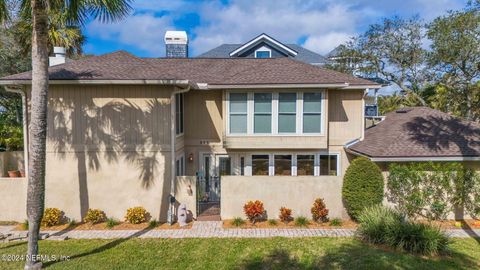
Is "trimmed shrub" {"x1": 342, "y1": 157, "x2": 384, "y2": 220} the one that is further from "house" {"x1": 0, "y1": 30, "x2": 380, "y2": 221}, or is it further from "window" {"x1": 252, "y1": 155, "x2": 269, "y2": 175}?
"window" {"x1": 252, "y1": 155, "x2": 269, "y2": 175}

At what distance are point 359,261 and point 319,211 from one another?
136 inches

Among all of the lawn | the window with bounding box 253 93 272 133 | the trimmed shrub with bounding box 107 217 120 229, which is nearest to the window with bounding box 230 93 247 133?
the window with bounding box 253 93 272 133

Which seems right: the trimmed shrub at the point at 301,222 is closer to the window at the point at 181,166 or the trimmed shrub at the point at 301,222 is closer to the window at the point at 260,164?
the window at the point at 260,164

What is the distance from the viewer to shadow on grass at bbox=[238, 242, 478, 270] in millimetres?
7641

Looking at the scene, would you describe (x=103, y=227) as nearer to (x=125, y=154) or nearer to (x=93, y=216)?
(x=93, y=216)

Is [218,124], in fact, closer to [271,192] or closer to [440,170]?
[271,192]

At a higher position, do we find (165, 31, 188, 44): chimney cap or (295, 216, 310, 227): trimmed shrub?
(165, 31, 188, 44): chimney cap

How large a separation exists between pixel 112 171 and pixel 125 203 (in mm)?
1326

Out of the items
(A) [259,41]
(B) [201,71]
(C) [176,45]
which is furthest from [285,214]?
(A) [259,41]

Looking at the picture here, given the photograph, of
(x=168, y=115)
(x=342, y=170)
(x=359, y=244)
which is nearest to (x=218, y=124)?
(x=168, y=115)

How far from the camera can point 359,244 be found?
29.9ft

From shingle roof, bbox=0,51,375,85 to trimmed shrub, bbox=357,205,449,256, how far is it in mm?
5977

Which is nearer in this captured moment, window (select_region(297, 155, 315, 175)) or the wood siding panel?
the wood siding panel

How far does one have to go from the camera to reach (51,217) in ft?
36.0
